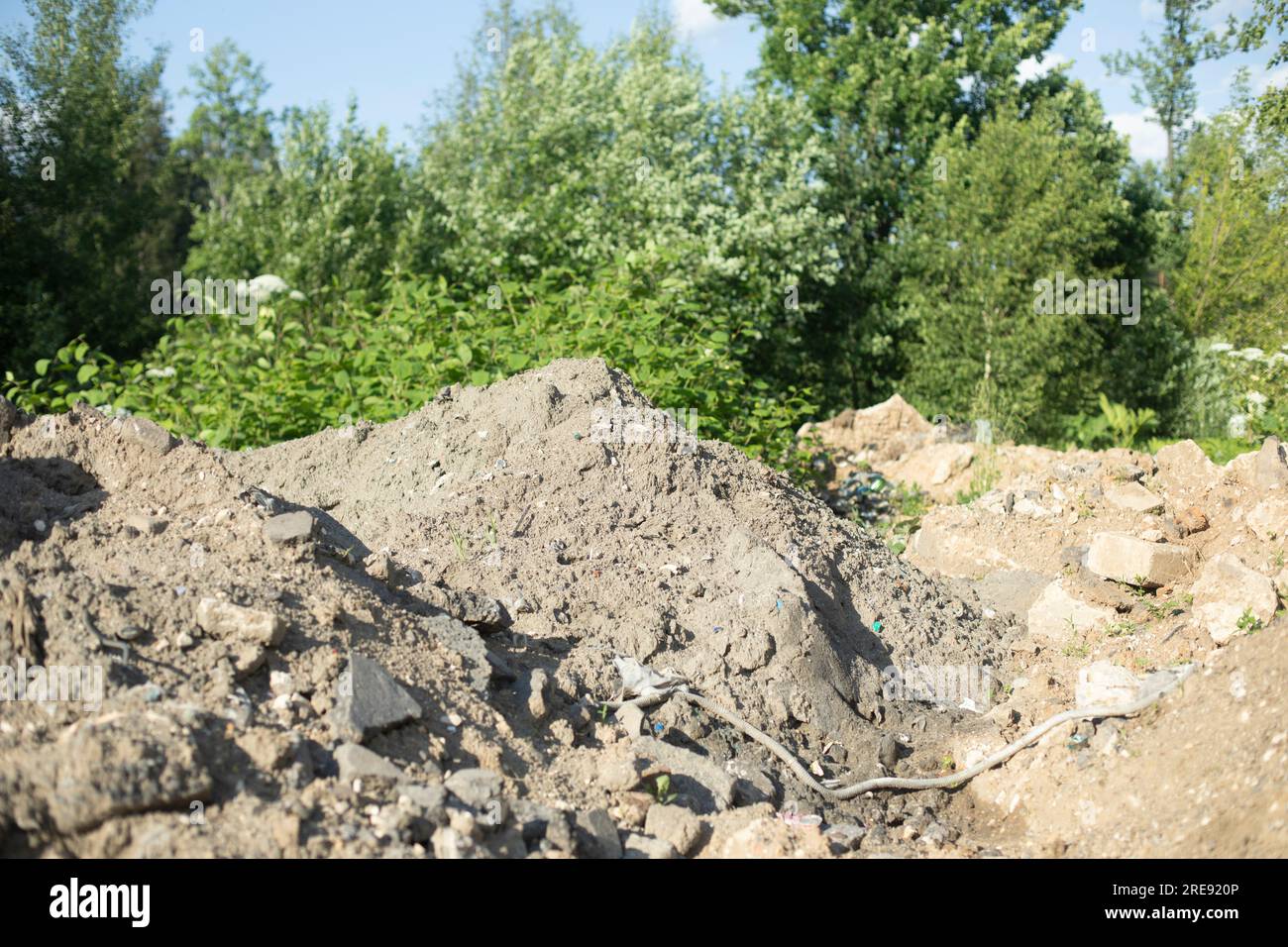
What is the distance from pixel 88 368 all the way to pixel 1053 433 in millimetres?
9366

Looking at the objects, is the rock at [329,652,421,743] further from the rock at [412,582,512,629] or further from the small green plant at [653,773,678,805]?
the small green plant at [653,773,678,805]

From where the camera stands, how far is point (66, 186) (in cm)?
1311

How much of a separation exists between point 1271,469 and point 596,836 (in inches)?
178

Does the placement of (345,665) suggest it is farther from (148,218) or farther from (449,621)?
(148,218)

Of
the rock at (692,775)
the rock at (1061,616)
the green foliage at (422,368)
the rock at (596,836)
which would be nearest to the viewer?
the rock at (596,836)

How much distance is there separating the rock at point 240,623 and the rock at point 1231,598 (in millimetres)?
3828

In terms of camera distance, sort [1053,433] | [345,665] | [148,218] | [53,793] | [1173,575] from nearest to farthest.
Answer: [53,793] → [345,665] → [1173,575] → [1053,433] → [148,218]

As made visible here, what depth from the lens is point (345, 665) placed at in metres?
3.61

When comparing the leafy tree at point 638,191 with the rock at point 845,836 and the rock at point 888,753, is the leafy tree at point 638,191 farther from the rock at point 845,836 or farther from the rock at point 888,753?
the rock at point 845,836

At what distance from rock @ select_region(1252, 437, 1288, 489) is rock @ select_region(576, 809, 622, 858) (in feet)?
14.3

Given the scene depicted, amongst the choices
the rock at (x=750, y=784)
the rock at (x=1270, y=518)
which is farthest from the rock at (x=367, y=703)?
the rock at (x=1270, y=518)

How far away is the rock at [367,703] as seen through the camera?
133 inches
